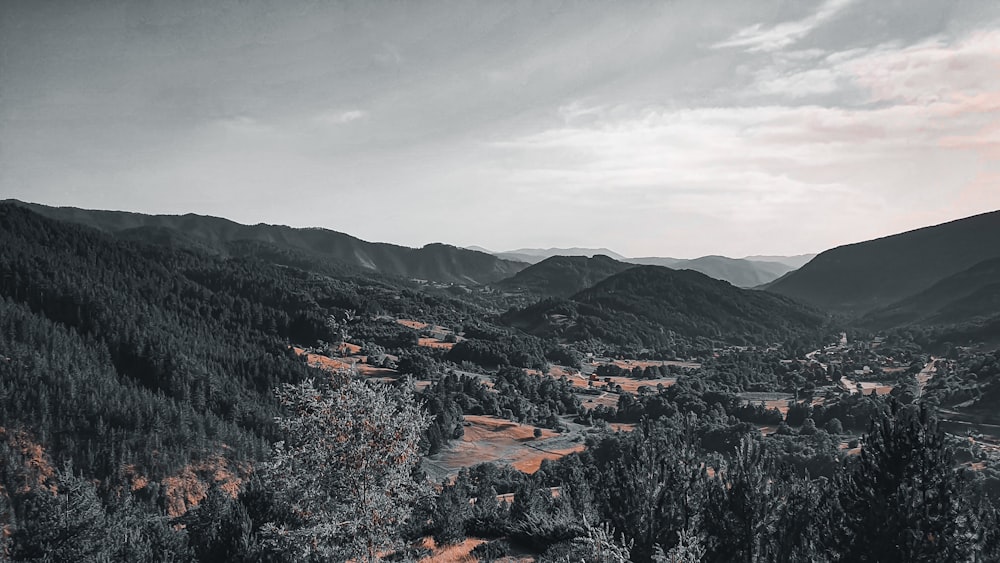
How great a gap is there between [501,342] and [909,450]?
590 ft

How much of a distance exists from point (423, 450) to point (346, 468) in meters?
22.6

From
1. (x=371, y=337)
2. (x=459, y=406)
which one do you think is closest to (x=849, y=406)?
(x=459, y=406)

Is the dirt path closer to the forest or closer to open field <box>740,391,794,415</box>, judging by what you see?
the forest

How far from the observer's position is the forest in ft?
57.7

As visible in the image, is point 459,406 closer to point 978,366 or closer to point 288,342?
point 288,342

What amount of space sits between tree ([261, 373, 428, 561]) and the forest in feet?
0.24

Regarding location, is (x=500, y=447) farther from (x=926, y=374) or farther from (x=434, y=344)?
(x=926, y=374)

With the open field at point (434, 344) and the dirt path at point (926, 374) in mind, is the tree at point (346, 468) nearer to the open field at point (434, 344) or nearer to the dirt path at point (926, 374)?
the dirt path at point (926, 374)

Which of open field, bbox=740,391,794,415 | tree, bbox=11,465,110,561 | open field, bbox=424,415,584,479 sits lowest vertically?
open field, bbox=424,415,584,479

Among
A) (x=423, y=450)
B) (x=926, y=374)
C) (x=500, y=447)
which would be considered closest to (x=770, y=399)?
(x=926, y=374)

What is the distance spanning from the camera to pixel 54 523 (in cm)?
3403

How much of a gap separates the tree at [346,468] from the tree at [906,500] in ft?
53.2

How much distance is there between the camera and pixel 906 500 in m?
19.1

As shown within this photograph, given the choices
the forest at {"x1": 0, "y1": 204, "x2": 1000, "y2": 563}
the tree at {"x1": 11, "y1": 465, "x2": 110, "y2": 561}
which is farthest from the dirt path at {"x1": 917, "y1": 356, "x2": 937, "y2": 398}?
the tree at {"x1": 11, "y1": 465, "x2": 110, "y2": 561}
